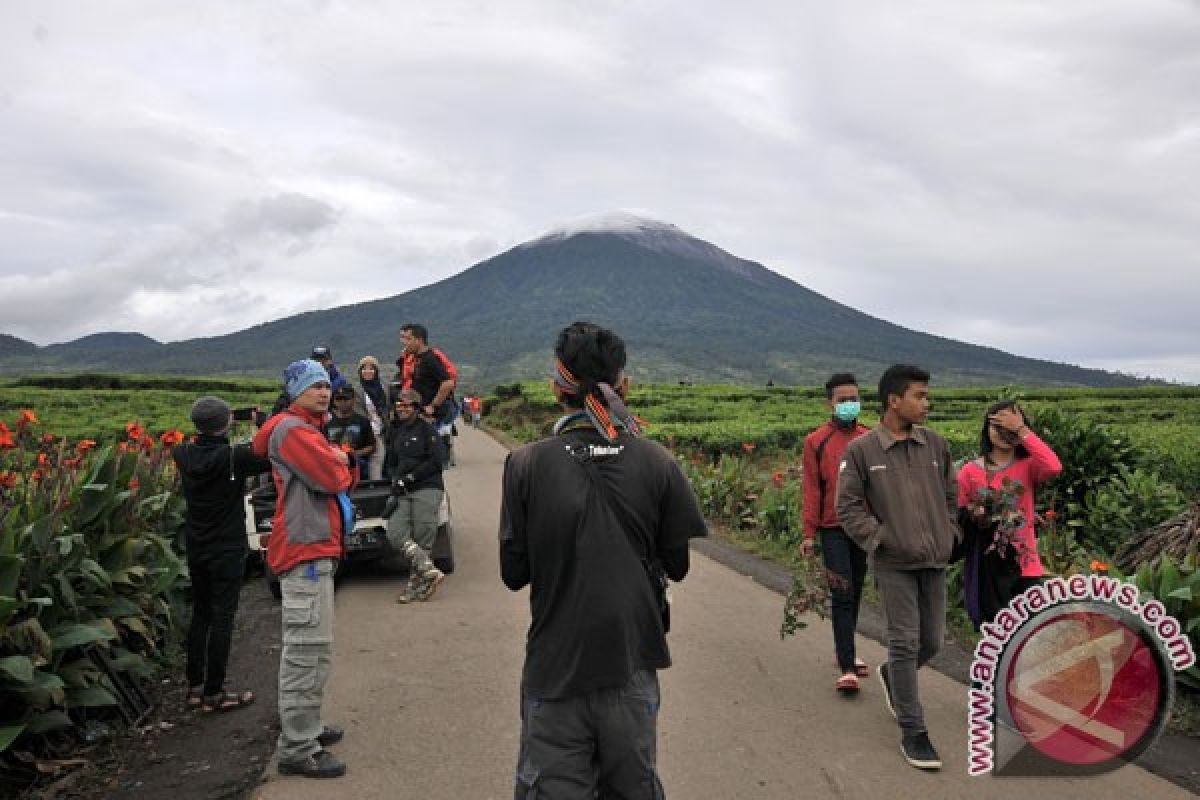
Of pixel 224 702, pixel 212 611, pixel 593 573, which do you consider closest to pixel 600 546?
pixel 593 573

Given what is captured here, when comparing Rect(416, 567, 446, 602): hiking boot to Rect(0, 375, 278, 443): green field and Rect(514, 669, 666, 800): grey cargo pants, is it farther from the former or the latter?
Rect(0, 375, 278, 443): green field

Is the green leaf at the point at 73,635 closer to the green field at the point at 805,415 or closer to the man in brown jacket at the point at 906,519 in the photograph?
the man in brown jacket at the point at 906,519

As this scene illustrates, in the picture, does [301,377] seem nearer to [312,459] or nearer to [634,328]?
[312,459]

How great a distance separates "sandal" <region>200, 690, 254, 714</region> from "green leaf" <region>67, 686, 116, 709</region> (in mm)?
702

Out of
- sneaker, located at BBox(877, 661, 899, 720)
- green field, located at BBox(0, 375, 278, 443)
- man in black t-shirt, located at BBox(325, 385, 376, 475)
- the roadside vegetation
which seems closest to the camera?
sneaker, located at BBox(877, 661, 899, 720)

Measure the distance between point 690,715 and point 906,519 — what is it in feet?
5.36

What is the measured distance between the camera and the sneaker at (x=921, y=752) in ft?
13.1

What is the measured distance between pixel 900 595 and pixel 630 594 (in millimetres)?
2212

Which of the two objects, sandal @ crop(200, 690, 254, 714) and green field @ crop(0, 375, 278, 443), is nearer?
sandal @ crop(200, 690, 254, 714)

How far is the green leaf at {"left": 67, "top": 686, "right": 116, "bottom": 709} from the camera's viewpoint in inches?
162

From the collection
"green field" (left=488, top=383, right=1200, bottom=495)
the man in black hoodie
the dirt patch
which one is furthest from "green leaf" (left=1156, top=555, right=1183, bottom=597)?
the man in black hoodie

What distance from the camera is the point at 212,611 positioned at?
15.9 ft

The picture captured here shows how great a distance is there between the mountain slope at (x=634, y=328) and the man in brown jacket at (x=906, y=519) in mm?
101383

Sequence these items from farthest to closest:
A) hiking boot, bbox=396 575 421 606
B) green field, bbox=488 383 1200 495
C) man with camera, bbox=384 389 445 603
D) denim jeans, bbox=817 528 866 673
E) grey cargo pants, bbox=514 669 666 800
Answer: green field, bbox=488 383 1200 495
man with camera, bbox=384 389 445 603
hiking boot, bbox=396 575 421 606
denim jeans, bbox=817 528 866 673
grey cargo pants, bbox=514 669 666 800
